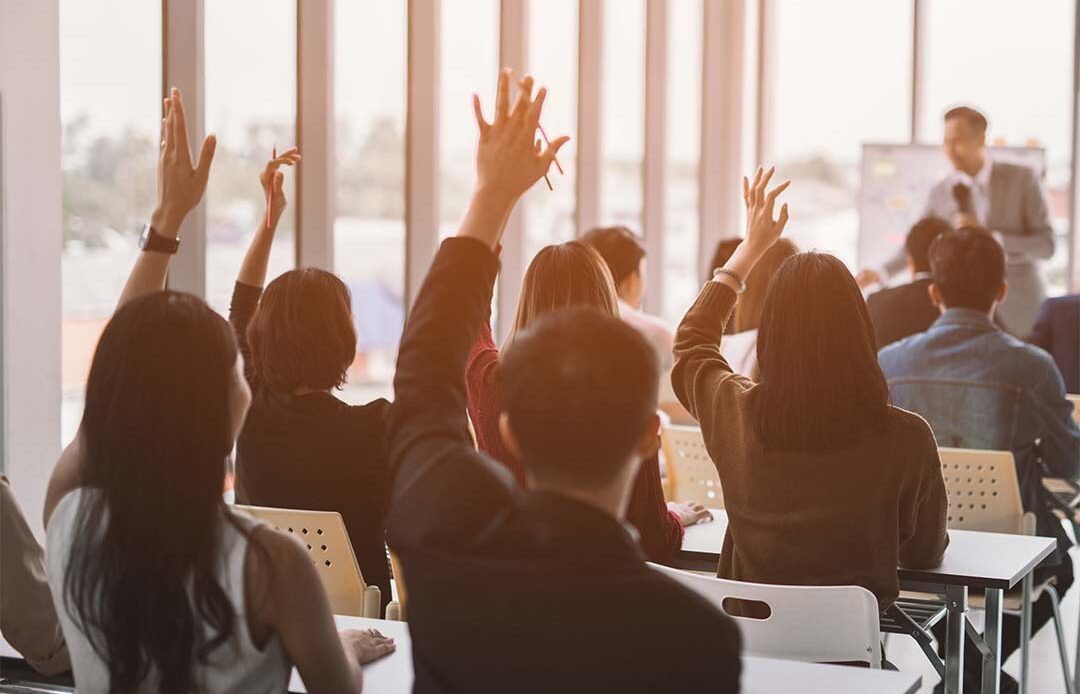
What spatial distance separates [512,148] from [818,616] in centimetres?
125

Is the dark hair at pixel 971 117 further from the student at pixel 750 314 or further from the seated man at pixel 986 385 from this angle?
the seated man at pixel 986 385

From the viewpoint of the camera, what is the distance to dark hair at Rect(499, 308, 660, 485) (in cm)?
138

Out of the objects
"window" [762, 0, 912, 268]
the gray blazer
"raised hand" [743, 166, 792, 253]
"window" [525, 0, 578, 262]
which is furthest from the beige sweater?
"window" [762, 0, 912, 268]

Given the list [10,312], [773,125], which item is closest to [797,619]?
[10,312]

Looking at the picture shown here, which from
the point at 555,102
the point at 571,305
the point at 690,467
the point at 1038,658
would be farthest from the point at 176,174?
the point at 555,102

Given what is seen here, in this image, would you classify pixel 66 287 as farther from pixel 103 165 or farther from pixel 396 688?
pixel 396 688

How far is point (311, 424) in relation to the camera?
302cm

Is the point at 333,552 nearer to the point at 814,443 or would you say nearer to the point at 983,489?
the point at 814,443

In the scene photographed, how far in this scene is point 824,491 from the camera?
266cm

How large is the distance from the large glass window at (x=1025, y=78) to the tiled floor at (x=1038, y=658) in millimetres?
3641

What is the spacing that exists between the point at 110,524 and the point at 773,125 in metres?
8.17

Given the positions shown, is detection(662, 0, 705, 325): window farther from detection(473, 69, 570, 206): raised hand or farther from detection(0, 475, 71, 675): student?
detection(473, 69, 570, 206): raised hand

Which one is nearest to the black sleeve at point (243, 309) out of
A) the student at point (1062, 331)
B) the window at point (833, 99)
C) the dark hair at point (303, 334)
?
the dark hair at point (303, 334)

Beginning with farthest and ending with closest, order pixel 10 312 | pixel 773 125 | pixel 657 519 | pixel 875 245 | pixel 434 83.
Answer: pixel 773 125 < pixel 875 245 < pixel 434 83 < pixel 10 312 < pixel 657 519
